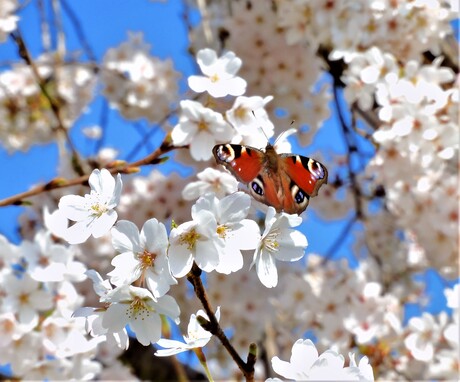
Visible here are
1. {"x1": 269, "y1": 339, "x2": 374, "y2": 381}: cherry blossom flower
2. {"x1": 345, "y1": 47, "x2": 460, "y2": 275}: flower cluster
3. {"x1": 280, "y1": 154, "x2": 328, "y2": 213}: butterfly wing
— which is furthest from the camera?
{"x1": 345, "y1": 47, "x2": 460, "y2": 275}: flower cluster

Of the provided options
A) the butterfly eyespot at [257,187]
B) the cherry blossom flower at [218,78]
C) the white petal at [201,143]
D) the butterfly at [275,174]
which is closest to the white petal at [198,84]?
the cherry blossom flower at [218,78]

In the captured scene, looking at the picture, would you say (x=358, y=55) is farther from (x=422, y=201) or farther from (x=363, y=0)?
(x=422, y=201)

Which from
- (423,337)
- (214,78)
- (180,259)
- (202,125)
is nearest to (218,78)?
(214,78)

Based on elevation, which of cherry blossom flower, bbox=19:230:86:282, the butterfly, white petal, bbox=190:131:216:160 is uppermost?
the butterfly

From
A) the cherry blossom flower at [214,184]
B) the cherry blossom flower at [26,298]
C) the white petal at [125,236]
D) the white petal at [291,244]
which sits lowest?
the cherry blossom flower at [26,298]

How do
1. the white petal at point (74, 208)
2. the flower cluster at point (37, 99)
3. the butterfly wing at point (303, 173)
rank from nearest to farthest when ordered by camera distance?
the white petal at point (74, 208), the butterfly wing at point (303, 173), the flower cluster at point (37, 99)

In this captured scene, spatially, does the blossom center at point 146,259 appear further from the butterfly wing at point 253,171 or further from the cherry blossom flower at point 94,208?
the butterfly wing at point 253,171

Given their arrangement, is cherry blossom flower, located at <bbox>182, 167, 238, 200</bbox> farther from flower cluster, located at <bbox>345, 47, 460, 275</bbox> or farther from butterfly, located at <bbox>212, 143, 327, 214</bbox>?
flower cluster, located at <bbox>345, 47, 460, 275</bbox>

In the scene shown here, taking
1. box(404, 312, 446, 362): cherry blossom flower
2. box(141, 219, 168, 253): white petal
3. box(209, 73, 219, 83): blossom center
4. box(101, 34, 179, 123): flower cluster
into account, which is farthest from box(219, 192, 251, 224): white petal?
box(101, 34, 179, 123): flower cluster
